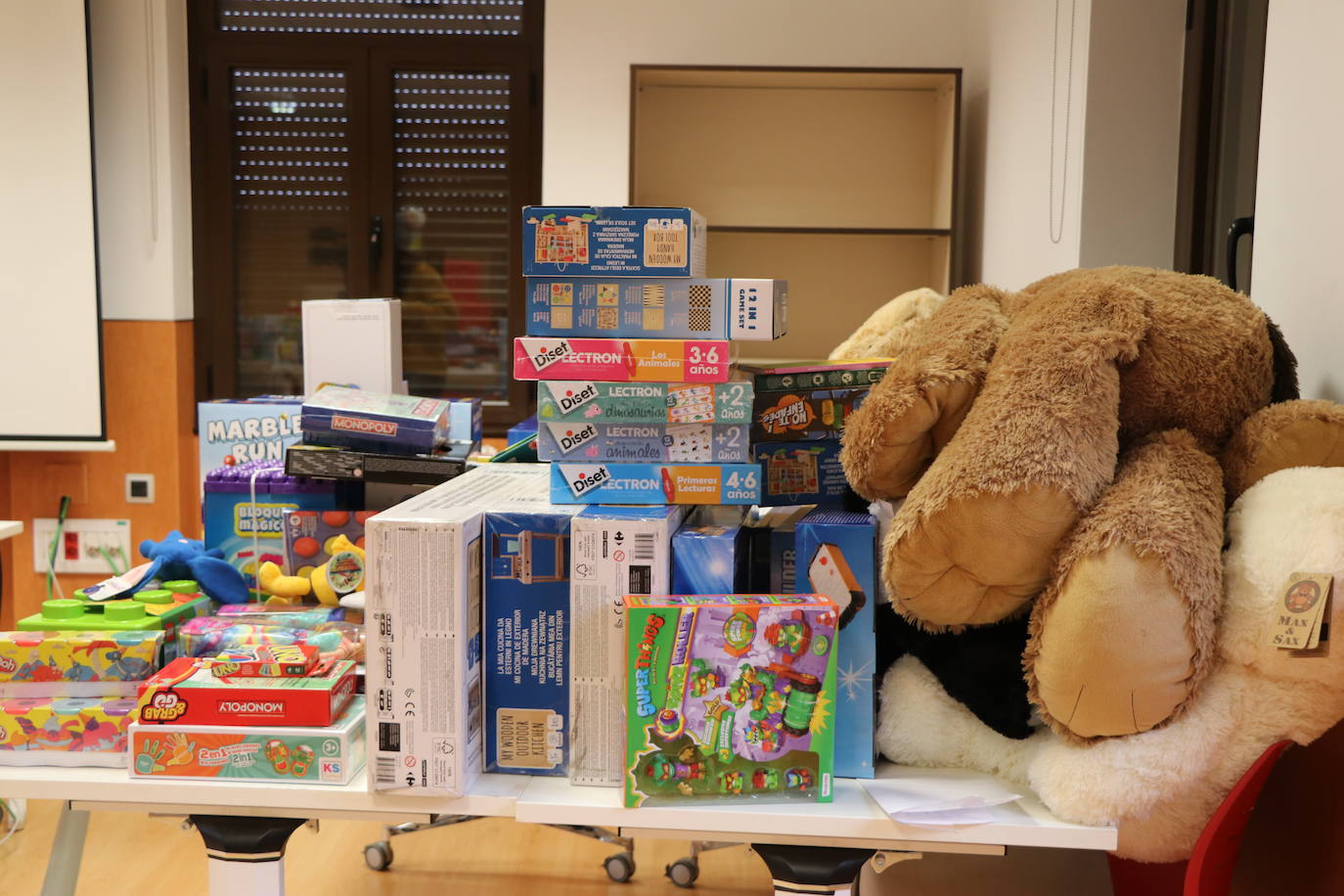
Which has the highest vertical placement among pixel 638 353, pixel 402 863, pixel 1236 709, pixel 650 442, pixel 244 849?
pixel 638 353

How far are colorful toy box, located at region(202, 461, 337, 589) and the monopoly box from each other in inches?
19.8

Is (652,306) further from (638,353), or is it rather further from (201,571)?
(201,571)

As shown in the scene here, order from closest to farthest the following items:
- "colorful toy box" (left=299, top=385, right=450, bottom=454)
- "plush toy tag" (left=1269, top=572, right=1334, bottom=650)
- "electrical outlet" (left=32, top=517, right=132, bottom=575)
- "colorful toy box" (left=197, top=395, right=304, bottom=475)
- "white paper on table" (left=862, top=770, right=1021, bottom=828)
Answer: "plush toy tag" (left=1269, top=572, right=1334, bottom=650)
"white paper on table" (left=862, top=770, right=1021, bottom=828)
"colorful toy box" (left=299, top=385, right=450, bottom=454)
"colorful toy box" (left=197, top=395, right=304, bottom=475)
"electrical outlet" (left=32, top=517, right=132, bottom=575)

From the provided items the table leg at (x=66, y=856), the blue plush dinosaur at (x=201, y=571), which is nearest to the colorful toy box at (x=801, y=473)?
the blue plush dinosaur at (x=201, y=571)

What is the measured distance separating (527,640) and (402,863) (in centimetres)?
135

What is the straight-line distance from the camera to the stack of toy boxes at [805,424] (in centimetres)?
146

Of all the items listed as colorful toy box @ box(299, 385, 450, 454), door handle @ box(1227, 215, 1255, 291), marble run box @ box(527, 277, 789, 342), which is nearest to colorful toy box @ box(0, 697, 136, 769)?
colorful toy box @ box(299, 385, 450, 454)

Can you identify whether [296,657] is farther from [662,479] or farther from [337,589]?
[662,479]

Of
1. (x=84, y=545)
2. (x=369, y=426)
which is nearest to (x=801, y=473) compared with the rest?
(x=369, y=426)

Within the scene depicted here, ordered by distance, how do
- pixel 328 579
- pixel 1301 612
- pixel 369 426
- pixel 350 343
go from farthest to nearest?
pixel 350 343 → pixel 369 426 → pixel 328 579 → pixel 1301 612

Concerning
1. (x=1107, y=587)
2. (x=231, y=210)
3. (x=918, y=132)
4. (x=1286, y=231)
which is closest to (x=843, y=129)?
(x=918, y=132)

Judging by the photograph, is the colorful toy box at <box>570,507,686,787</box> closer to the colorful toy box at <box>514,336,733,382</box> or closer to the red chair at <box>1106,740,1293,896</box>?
the colorful toy box at <box>514,336,733,382</box>

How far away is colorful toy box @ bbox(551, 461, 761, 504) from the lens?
4.51ft

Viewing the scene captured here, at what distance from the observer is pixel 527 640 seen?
50.8 inches
